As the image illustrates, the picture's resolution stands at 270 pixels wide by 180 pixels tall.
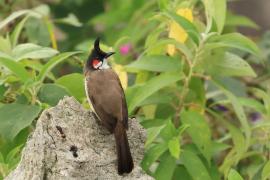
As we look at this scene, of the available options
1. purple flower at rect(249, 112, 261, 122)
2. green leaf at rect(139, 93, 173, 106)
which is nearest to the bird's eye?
green leaf at rect(139, 93, 173, 106)

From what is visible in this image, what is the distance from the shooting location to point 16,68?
334 centimetres

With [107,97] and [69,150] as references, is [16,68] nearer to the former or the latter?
[107,97]

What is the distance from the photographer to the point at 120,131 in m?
3.04

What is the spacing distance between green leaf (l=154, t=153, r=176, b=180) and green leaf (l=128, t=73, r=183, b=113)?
0.23m

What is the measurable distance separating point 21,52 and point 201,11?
4.54ft

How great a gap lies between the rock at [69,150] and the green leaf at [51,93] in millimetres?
291

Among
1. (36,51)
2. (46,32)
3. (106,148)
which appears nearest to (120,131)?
(106,148)

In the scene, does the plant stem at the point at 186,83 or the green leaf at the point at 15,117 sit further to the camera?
the plant stem at the point at 186,83

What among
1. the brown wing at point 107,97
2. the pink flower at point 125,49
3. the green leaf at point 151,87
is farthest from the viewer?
the pink flower at point 125,49

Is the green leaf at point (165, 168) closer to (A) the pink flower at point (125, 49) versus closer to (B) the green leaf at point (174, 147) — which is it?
(B) the green leaf at point (174, 147)

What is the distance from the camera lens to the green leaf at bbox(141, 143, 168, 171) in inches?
125

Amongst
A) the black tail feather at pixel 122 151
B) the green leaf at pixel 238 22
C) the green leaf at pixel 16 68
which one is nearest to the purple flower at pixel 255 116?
the green leaf at pixel 238 22

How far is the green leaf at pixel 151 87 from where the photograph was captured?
338 cm

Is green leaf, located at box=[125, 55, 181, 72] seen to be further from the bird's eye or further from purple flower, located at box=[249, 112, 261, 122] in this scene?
purple flower, located at box=[249, 112, 261, 122]
